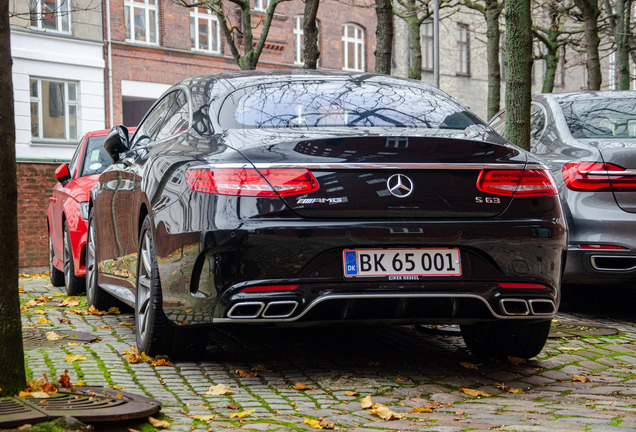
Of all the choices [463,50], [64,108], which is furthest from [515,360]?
[463,50]

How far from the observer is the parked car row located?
471 centimetres

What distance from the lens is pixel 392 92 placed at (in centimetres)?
569

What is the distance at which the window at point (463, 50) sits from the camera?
44.1 m

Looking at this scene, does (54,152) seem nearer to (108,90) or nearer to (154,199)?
(108,90)

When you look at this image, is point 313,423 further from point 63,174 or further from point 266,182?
point 63,174

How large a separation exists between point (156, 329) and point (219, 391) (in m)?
0.77

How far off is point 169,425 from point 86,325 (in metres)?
3.38

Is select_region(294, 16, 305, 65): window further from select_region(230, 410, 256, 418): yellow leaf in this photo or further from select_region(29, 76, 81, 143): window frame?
select_region(230, 410, 256, 418): yellow leaf

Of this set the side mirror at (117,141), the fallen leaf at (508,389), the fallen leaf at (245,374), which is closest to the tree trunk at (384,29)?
the side mirror at (117,141)

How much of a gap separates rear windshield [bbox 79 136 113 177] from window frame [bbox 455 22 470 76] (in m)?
35.1

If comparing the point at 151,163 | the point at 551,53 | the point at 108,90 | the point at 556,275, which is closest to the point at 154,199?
the point at 151,163

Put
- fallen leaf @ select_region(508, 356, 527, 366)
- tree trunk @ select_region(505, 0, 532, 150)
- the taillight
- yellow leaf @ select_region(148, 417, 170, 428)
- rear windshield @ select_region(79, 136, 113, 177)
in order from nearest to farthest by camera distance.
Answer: yellow leaf @ select_region(148, 417, 170, 428) < the taillight < fallen leaf @ select_region(508, 356, 527, 366) < tree trunk @ select_region(505, 0, 532, 150) < rear windshield @ select_region(79, 136, 113, 177)

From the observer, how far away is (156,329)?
17.7 ft

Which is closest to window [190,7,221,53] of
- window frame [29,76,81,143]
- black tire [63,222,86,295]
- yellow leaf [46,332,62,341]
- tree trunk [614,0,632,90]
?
window frame [29,76,81,143]
